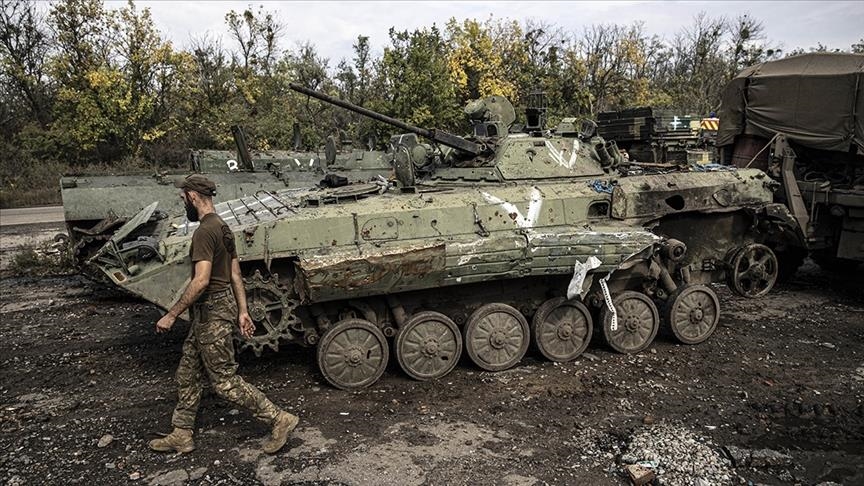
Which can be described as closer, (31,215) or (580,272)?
(580,272)

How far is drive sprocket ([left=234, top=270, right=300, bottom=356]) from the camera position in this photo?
630 centimetres

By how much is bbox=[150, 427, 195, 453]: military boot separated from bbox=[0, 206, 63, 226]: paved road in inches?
661

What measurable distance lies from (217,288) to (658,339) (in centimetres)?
566

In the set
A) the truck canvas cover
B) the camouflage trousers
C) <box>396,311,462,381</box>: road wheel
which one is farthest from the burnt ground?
the truck canvas cover

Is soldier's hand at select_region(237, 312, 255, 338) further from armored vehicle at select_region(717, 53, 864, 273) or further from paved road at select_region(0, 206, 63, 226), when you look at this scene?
paved road at select_region(0, 206, 63, 226)

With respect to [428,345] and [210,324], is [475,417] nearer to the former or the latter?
[428,345]

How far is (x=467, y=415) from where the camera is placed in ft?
20.0

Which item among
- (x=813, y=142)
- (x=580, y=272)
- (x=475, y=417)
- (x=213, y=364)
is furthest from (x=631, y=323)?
(x=813, y=142)

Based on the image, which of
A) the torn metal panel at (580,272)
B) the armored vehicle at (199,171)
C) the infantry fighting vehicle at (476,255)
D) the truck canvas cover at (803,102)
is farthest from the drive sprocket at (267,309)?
the truck canvas cover at (803,102)

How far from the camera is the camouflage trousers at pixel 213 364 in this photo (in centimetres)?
510

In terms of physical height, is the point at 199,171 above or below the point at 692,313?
above

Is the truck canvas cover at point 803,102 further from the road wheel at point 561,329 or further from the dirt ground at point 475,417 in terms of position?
the road wheel at point 561,329

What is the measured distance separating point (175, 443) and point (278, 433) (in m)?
0.87

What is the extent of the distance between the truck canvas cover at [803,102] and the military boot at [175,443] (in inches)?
396
